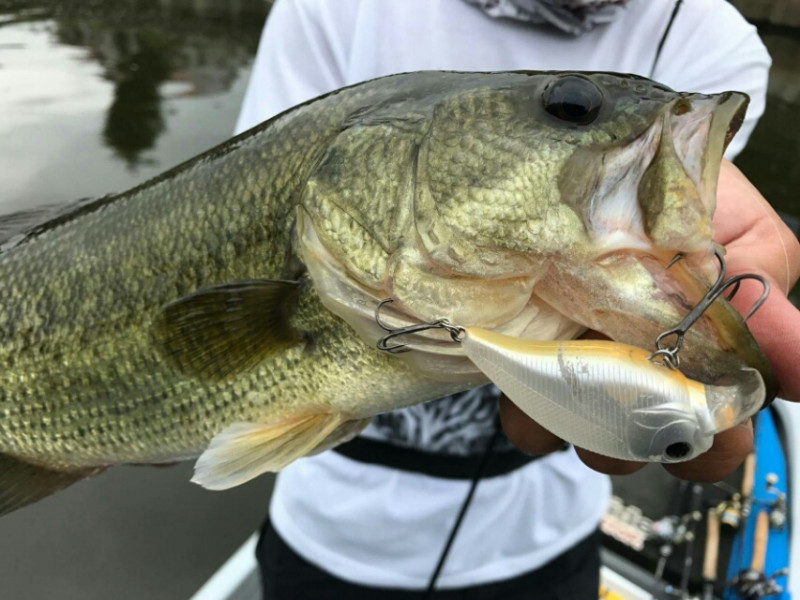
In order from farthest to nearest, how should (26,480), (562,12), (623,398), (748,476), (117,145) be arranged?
(117,145) → (748,476) → (562,12) → (26,480) → (623,398)

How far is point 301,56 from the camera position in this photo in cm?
158

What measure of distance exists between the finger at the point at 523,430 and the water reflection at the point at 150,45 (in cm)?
655

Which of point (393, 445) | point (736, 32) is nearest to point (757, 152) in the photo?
point (736, 32)

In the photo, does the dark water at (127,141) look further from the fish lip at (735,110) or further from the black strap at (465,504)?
the fish lip at (735,110)

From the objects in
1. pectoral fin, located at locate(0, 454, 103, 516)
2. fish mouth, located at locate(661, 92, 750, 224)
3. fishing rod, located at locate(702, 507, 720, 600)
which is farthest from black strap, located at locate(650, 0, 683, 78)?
fishing rod, located at locate(702, 507, 720, 600)

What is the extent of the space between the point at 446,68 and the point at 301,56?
0.39 m

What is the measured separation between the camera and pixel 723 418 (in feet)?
2.15

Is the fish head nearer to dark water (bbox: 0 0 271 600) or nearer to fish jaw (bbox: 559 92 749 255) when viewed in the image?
fish jaw (bbox: 559 92 749 255)

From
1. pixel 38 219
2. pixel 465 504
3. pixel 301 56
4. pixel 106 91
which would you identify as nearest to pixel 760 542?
pixel 465 504

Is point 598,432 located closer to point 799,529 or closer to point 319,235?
point 319,235

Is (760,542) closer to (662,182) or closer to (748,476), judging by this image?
(748,476)

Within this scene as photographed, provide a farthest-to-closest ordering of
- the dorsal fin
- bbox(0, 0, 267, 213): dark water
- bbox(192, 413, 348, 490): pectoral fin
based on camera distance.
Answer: bbox(0, 0, 267, 213): dark water
the dorsal fin
bbox(192, 413, 348, 490): pectoral fin

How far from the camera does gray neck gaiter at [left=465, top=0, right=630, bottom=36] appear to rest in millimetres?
1438

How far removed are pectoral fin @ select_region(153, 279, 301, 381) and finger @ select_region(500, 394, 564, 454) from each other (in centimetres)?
38
